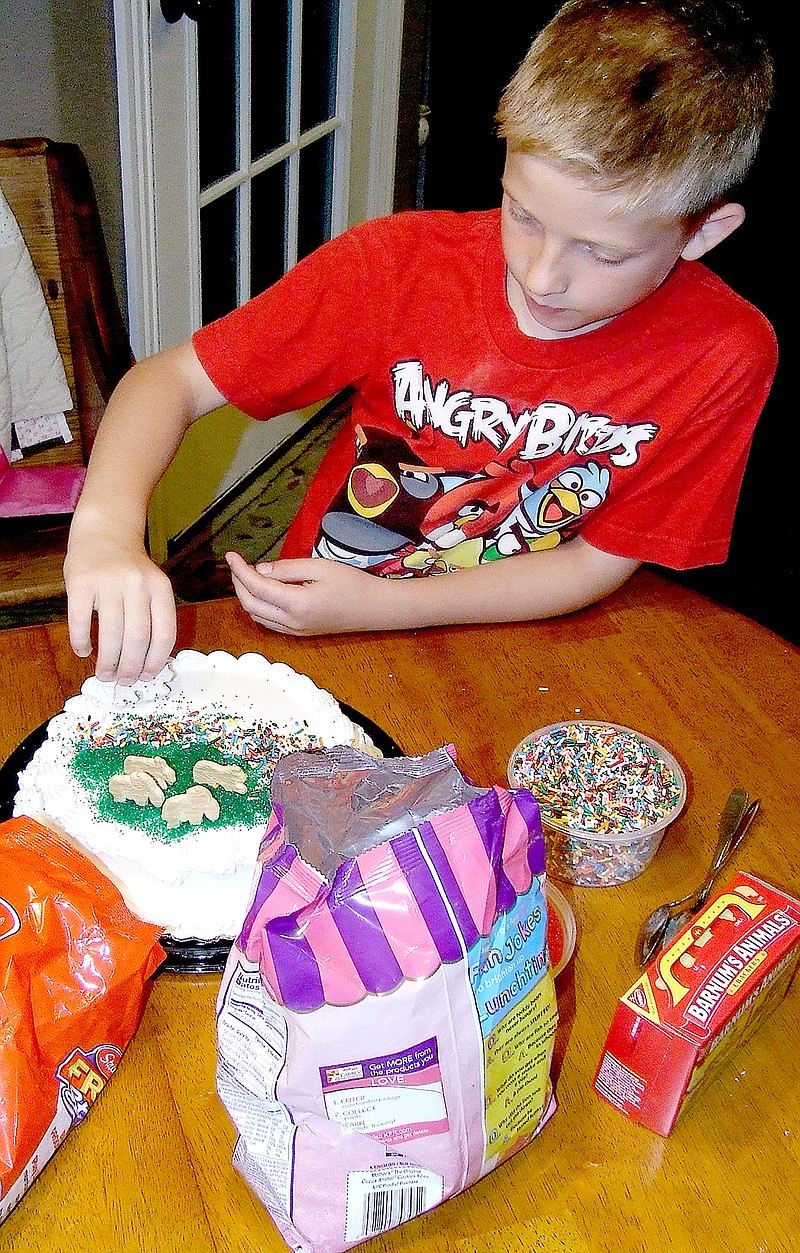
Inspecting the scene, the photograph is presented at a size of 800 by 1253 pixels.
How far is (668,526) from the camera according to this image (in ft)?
3.85

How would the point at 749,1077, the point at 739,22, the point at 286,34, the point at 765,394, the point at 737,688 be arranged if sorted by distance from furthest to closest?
1. the point at 286,34
2. the point at 765,394
3. the point at 737,688
4. the point at 739,22
5. the point at 749,1077

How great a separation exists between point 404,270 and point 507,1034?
2.64ft

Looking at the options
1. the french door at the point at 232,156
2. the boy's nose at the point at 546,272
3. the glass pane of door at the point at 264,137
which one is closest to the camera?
the boy's nose at the point at 546,272

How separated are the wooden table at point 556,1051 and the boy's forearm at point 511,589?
41 mm

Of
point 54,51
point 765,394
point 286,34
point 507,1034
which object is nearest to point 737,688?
point 765,394

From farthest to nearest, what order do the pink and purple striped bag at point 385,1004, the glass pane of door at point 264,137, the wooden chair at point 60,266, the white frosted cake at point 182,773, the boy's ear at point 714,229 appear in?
the glass pane of door at point 264,137
the wooden chair at point 60,266
the boy's ear at point 714,229
the white frosted cake at point 182,773
the pink and purple striped bag at point 385,1004

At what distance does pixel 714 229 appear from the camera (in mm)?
1019

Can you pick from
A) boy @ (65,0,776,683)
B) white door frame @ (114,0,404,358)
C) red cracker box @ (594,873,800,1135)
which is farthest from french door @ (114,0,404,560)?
red cracker box @ (594,873,800,1135)

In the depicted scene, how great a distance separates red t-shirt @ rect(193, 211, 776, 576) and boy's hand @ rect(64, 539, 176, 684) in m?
0.34

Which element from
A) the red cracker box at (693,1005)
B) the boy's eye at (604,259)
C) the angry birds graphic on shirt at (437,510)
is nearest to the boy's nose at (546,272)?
the boy's eye at (604,259)

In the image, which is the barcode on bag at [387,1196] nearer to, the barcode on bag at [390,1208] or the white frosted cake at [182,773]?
the barcode on bag at [390,1208]

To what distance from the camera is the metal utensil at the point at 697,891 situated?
804 mm

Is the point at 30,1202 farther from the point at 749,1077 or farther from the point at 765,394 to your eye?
the point at 765,394

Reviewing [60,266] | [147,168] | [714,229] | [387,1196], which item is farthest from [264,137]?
[387,1196]
